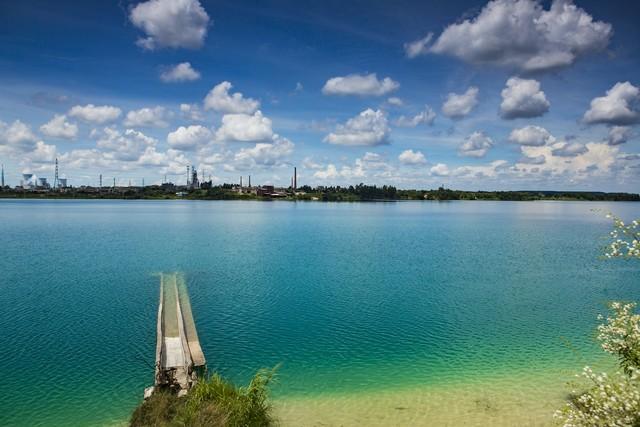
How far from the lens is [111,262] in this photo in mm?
48781

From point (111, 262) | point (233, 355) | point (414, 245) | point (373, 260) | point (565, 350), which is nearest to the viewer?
point (233, 355)

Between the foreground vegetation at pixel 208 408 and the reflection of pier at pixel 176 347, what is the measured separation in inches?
33.9

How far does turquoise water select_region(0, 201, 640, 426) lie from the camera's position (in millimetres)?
19653

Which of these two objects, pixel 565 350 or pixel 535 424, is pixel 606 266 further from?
pixel 535 424

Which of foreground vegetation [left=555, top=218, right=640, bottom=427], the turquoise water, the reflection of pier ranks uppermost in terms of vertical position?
foreground vegetation [left=555, top=218, right=640, bottom=427]

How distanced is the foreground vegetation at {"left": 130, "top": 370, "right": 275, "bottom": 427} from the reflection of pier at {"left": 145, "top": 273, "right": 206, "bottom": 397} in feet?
2.83

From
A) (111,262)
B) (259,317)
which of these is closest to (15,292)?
(111,262)

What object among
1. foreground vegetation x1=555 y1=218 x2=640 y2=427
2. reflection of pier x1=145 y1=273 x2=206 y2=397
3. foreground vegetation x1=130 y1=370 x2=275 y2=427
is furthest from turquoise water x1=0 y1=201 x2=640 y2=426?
foreground vegetation x1=555 y1=218 x2=640 y2=427

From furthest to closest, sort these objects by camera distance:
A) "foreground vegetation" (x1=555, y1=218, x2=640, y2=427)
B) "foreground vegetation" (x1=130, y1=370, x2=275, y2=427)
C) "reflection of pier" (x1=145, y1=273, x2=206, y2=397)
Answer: "reflection of pier" (x1=145, y1=273, x2=206, y2=397) → "foreground vegetation" (x1=130, y1=370, x2=275, y2=427) → "foreground vegetation" (x1=555, y1=218, x2=640, y2=427)

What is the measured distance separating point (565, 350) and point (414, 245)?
4396 centimetres

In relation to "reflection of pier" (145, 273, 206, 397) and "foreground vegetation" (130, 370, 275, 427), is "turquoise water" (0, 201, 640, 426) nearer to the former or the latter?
"reflection of pier" (145, 273, 206, 397)

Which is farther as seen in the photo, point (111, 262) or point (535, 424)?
point (111, 262)

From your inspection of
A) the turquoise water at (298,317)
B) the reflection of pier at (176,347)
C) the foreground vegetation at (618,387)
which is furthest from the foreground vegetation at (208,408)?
the foreground vegetation at (618,387)

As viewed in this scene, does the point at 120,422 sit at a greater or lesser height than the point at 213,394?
lesser
